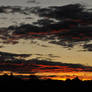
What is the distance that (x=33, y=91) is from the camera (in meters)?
77.5

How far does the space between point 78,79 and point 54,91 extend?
962 inches

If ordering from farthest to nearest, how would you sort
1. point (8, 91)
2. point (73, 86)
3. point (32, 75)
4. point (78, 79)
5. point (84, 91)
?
1. point (32, 75)
2. point (78, 79)
3. point (73, 86)
4. point (84, 91)
5. point (8, 91)

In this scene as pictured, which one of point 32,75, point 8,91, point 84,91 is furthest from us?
point 32,75

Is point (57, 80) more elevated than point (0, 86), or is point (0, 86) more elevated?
point (0, 86)

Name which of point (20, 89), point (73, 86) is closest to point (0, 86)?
point (20, 89)

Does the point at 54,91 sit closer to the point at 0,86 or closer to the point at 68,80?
the point at 0,86

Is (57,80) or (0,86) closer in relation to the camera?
(0,86)

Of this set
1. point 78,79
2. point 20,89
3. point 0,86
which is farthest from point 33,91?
point 78,79

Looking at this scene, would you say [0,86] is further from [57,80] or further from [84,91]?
[57,80]

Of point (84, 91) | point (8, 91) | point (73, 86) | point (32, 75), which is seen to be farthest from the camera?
point (32, 75)

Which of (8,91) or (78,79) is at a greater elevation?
(8,91)

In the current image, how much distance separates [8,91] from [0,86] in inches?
243

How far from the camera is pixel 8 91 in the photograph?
245ft

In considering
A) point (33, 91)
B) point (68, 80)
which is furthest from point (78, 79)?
point (33, 91)
